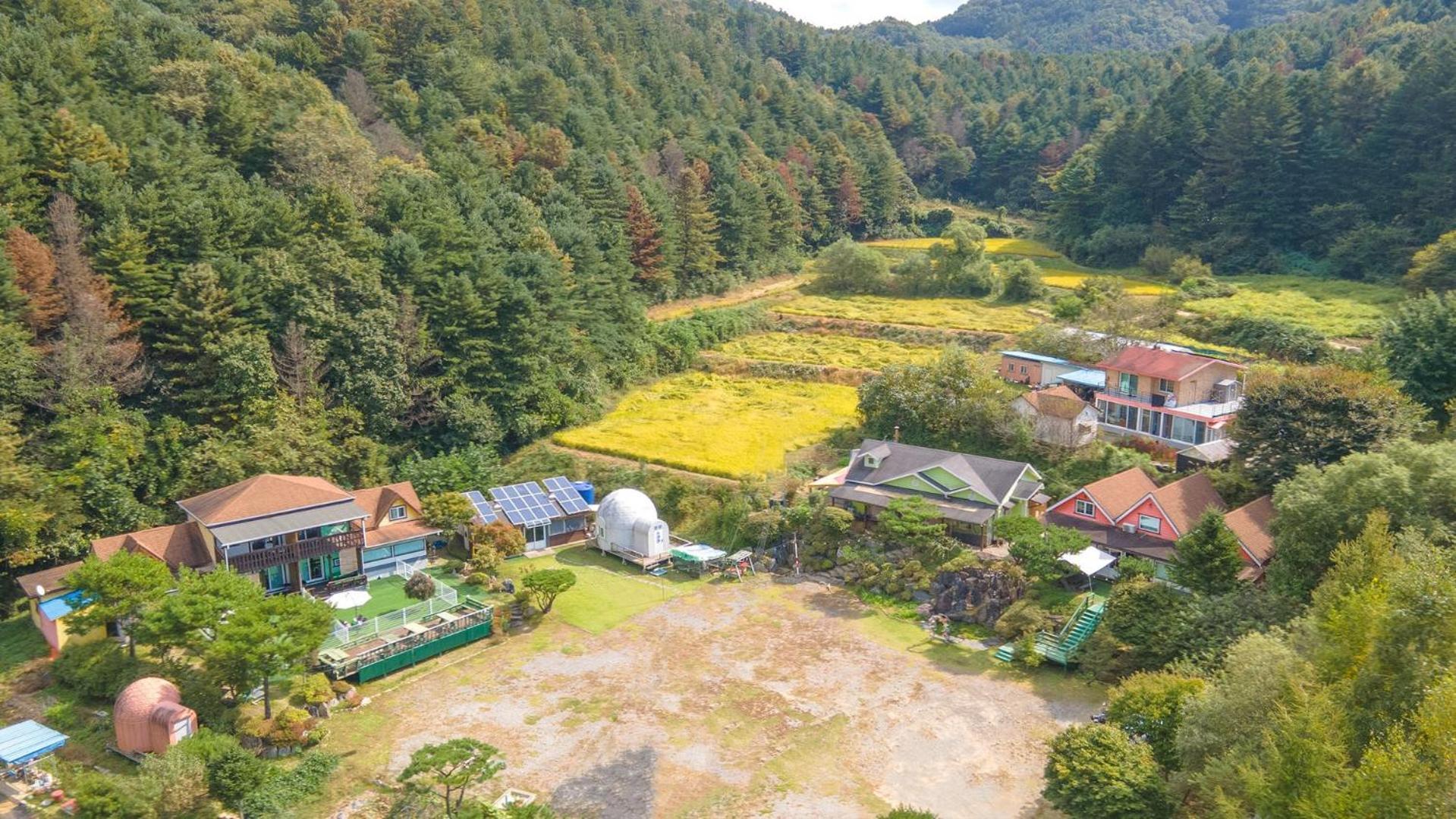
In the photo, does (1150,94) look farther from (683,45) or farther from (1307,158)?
(683,45)

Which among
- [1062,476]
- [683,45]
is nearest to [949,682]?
[1062,476]

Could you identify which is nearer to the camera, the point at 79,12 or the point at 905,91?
the point at 79,12

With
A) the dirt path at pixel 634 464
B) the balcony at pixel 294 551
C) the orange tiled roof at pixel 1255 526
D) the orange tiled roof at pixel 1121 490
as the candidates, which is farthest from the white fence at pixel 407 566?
the orange tiled roof at pixel 1255 526

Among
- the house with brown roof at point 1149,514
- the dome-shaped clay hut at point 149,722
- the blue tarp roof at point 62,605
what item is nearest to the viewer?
the dome-shaped clay hut at point 149,722

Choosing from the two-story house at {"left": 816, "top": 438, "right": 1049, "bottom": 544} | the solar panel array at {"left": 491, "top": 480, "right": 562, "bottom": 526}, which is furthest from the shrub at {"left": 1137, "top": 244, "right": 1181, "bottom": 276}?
the solar panel array at {"left": 491, "top": 480, "right": 562, "bottom": 526}

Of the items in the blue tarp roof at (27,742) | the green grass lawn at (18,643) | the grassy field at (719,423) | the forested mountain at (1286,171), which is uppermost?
the forested mountain at (1286,171)

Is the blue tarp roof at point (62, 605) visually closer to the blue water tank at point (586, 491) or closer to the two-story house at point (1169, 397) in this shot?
the blue water tank at point (586, 491)

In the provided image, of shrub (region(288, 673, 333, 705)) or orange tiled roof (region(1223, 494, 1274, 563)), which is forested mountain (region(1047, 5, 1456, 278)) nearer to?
orange tiled roof (region(1223, 494, 1274, 563))
